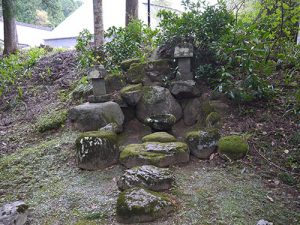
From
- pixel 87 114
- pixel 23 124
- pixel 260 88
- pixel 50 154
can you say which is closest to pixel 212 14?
pixel 260 88

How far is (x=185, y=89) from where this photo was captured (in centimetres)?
467

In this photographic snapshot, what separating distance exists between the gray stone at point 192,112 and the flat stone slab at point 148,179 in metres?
1.75

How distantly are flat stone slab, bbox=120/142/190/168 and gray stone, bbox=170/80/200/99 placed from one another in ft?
4.34

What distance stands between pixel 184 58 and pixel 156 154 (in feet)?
6.69

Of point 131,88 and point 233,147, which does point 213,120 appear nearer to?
point 233,147

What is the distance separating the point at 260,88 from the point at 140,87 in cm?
200

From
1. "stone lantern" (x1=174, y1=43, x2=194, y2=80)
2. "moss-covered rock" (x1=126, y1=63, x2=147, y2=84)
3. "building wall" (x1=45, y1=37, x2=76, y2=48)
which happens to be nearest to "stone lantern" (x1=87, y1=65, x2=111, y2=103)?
"moss-covered rock" (x1=126, y1=63, x2=147, y2=84)

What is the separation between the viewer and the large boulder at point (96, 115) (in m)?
4.37

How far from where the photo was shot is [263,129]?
3.85 m

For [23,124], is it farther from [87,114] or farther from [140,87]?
[140,87]

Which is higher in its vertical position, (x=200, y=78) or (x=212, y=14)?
(x=212, y=14)

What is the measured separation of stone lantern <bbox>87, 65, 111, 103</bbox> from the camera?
4.45 meters

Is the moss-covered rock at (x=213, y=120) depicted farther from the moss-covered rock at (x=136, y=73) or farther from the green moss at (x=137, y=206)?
the green moss at (x=137, y=206)

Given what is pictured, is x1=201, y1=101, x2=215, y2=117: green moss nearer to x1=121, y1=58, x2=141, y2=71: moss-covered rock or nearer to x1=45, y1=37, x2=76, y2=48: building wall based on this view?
x1=121, y1=58, x2=141, y2=71: moss-covered rock
